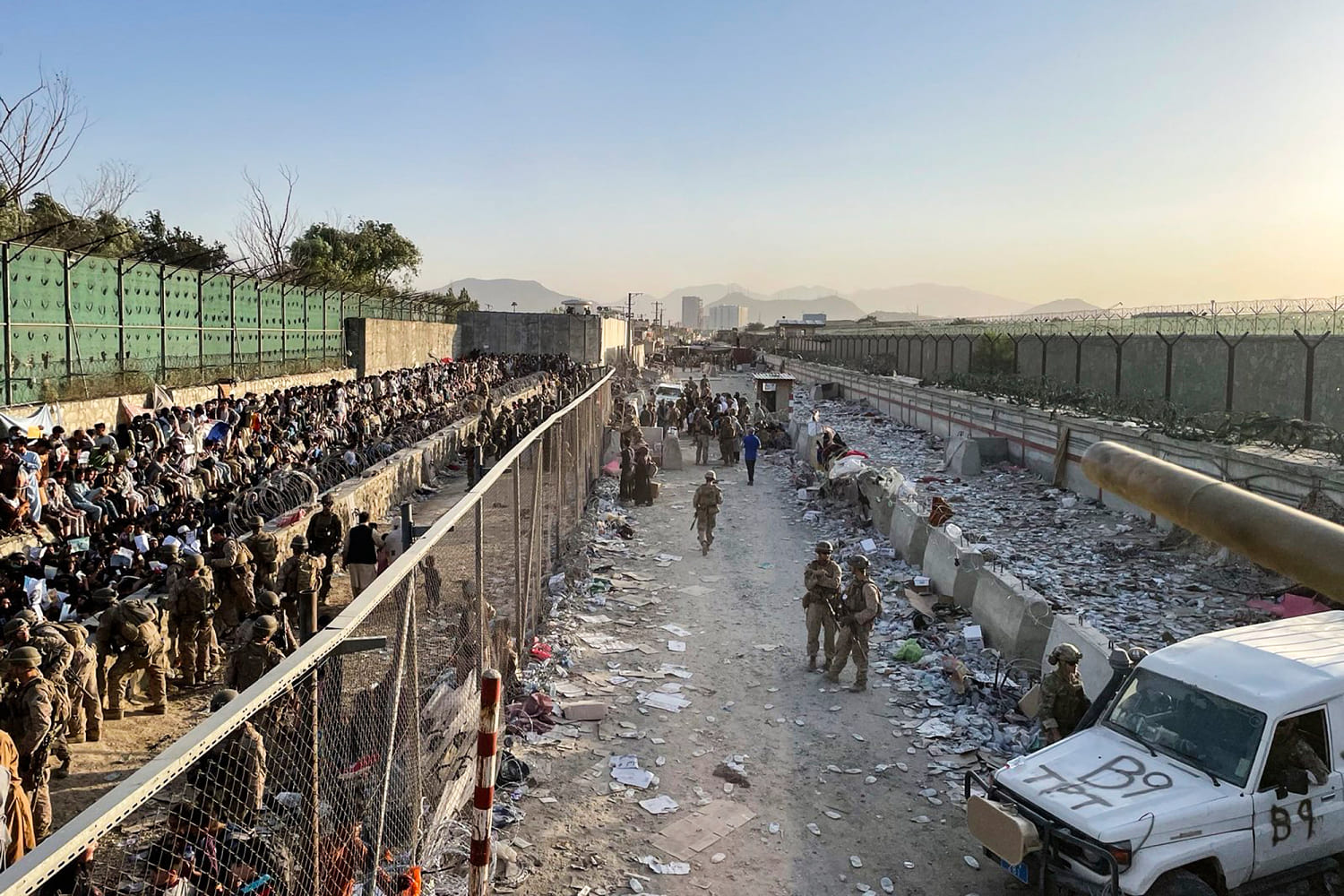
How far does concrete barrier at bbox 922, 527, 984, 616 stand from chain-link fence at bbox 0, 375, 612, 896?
5.60 metres

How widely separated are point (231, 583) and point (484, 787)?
5.90 metres

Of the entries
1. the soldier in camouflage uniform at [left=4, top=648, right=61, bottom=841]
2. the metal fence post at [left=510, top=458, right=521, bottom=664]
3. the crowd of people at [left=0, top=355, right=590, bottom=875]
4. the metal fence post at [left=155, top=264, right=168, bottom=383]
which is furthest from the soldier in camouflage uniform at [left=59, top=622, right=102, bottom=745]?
the metal fence post at [left=155, top=264, right=168, bottom=383]

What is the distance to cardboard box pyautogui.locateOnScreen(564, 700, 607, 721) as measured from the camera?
7.60 metres

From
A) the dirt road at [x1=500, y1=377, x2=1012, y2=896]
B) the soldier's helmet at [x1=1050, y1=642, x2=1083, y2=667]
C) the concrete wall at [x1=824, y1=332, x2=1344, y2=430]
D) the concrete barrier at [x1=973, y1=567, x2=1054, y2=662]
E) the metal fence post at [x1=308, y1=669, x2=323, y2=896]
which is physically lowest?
the dirt road at [x1=500, y1=377, x2=1012, y2=896]

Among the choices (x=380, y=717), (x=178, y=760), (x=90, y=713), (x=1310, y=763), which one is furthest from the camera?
(x=90, y=713)

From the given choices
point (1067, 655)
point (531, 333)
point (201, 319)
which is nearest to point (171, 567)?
point (1067, 655)

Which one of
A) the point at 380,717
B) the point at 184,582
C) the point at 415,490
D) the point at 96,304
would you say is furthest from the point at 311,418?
the point at 380,717

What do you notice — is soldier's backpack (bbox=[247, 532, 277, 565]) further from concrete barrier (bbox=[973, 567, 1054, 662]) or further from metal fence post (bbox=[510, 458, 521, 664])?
concrete barrier (bbox=[973, 567, 1054, 662])

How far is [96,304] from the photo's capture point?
17.6m

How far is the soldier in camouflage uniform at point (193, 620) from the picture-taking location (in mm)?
8031

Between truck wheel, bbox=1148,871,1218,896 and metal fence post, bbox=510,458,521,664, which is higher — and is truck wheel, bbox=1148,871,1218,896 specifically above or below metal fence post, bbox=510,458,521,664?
below

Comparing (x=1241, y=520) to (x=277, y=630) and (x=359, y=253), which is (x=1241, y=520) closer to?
(x=277, y=630)

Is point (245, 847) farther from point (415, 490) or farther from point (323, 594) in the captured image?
point (415, 490)

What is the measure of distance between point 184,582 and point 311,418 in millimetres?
9833
